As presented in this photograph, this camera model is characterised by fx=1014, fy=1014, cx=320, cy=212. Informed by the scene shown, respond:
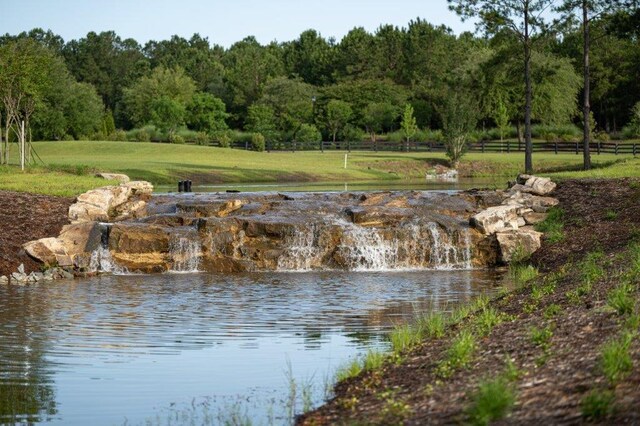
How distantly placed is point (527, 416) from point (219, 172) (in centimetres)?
4973

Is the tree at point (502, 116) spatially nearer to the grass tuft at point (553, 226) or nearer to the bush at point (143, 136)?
the bush at point (143, 136)

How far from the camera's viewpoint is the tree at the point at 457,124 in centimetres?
6581

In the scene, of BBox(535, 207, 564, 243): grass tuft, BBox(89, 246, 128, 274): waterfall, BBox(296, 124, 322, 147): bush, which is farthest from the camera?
BBox(296, 124, 322, 147): bush

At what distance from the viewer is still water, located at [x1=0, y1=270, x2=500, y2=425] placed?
10.6 metres

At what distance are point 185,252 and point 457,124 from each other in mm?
43075

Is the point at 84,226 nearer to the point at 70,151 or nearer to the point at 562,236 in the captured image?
the point at 562,236

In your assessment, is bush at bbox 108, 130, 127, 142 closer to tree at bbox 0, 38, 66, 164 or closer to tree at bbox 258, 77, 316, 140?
tree at bbox 258, 77, 316, 140

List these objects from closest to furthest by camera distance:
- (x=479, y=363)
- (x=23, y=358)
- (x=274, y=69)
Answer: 1. (x=479, y=363)
2. (x=23, y=358)
3. (x=274, y=69)

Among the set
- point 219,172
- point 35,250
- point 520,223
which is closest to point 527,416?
point 35,250

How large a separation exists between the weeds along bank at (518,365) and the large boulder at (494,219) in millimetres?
9535

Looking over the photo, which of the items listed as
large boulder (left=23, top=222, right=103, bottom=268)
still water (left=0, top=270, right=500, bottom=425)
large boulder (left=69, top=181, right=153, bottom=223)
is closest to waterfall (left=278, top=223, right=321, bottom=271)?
still water (left=0, top=270, right=500, bottom=425)

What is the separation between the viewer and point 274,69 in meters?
122

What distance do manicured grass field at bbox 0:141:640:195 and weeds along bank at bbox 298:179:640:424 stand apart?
27874mm

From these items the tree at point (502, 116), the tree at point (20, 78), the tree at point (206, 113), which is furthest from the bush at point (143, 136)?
the tree at point (20, 78)
